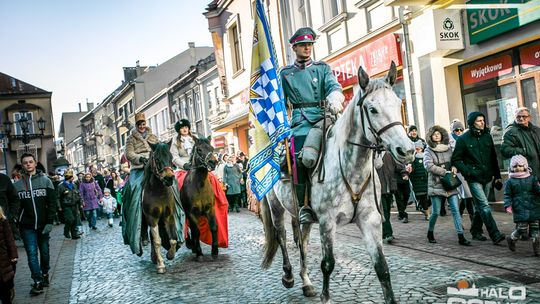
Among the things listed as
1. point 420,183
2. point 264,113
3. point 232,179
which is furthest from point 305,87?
point 232,179

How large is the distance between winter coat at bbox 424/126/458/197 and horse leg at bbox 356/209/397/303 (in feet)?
13.8

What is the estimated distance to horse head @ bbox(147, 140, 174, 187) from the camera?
27.0ft

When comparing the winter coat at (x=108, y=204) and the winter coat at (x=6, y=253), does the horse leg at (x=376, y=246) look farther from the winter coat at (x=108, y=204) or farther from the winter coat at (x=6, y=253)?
the winter coat at (x=108, y=204)

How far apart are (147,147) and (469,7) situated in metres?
7.75

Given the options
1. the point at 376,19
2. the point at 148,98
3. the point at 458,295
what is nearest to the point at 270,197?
the point at 458,295

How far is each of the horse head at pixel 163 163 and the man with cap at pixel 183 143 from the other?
112 cm

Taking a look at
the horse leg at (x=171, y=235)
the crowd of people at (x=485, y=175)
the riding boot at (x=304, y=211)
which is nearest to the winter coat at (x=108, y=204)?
the horse leg at (x=171, y=235)

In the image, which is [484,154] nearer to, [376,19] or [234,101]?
[376,19]

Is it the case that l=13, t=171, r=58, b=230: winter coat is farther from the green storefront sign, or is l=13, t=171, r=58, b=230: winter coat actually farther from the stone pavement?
the green storefront sign

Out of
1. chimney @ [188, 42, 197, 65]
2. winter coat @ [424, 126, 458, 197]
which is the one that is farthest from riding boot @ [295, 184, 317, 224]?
chimney @ [188, 42, 197, 65]

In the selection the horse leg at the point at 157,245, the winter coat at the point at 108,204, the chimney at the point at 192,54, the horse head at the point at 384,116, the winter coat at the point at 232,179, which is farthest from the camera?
the chimney at the point at 192,54

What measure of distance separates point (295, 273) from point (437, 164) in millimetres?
3297

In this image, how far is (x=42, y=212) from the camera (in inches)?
317

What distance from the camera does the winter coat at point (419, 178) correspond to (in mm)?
11789
